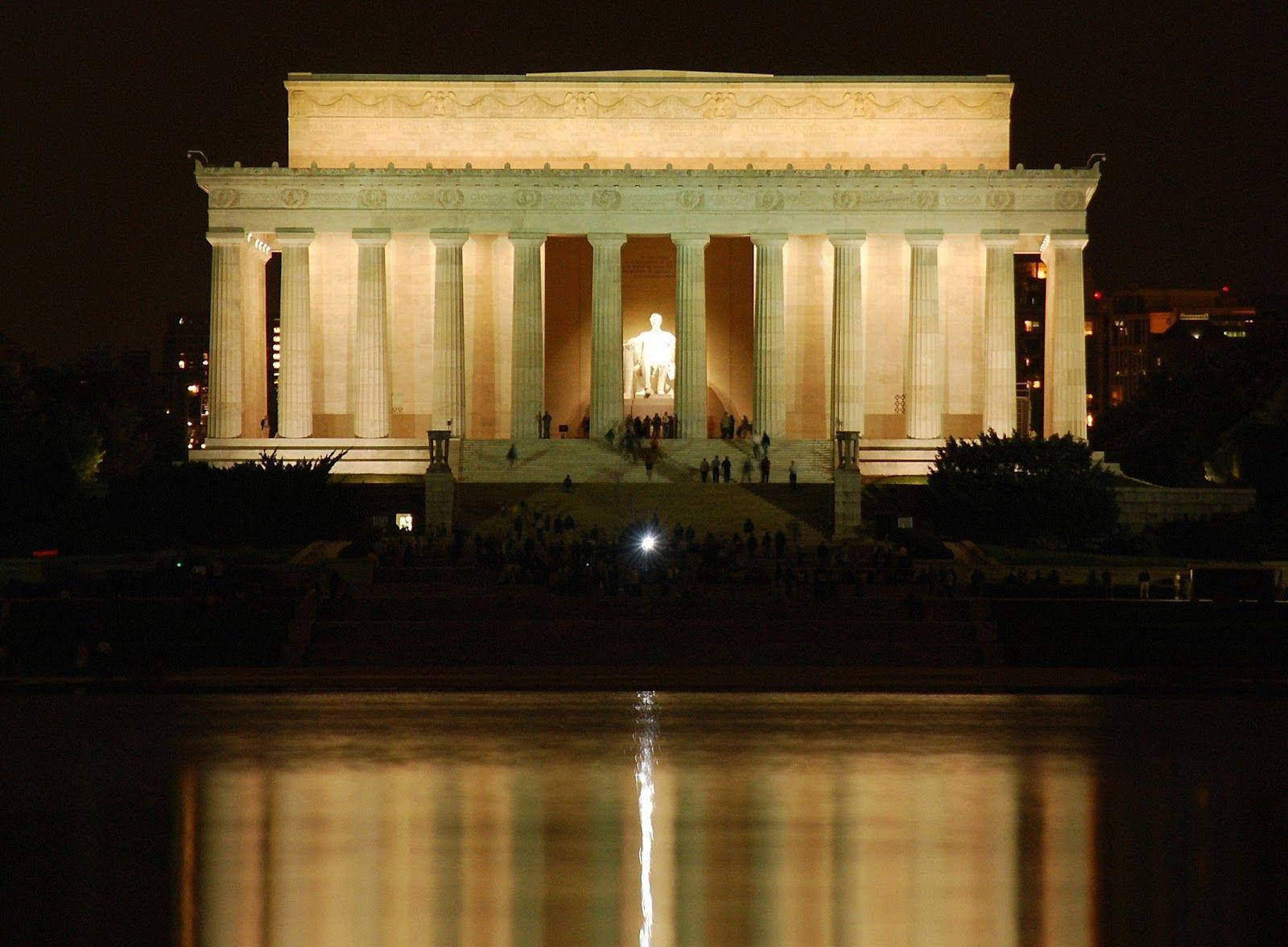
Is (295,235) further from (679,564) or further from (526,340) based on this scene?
(679,564)

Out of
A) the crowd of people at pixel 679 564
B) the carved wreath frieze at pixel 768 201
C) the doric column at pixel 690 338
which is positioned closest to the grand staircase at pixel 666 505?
the crowd of people at pixel 679 564

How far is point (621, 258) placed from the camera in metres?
85.0

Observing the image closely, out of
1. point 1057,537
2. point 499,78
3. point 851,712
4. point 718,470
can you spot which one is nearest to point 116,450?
point 499,78

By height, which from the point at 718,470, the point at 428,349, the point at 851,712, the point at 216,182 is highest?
the point at 216,182

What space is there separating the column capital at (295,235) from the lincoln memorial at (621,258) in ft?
0.31

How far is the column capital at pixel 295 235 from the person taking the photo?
80062 mm

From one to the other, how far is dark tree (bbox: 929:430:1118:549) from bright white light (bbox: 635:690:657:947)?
2719 cm

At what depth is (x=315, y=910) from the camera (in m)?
17.9

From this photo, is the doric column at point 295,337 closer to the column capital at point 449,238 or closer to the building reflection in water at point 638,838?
the column capital at point 449,238

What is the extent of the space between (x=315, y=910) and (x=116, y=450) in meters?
89.8

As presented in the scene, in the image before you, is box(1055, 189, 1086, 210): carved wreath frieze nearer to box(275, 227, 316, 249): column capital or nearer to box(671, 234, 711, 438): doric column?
box(671, 234, 711, 438): doric column

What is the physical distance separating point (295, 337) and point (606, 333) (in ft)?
A: 43.4

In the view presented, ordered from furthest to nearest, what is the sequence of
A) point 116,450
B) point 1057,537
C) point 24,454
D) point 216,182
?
1. point 116,450
2. point 216,182
3. point 24,454
4. point 1057,537

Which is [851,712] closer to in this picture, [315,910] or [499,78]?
[315,910]
